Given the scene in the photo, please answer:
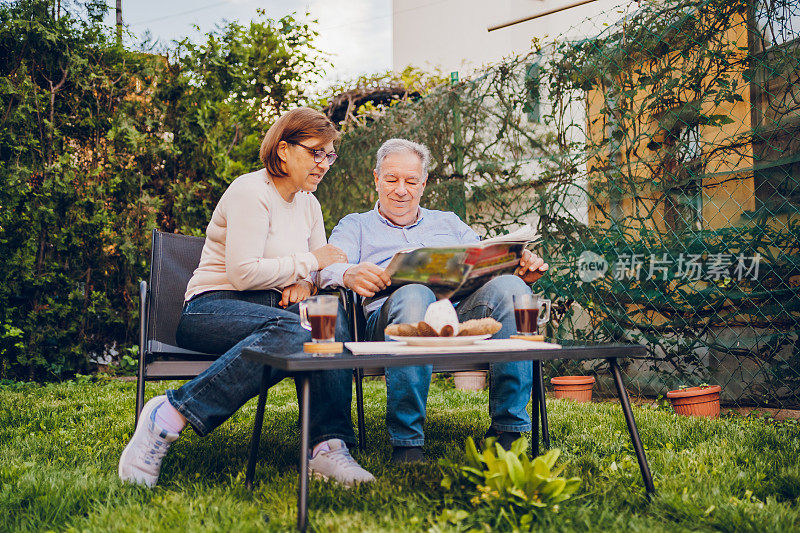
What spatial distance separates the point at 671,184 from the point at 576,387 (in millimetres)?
1207

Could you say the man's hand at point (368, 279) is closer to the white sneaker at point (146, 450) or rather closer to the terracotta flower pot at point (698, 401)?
the white sneaker at point (146, 450)

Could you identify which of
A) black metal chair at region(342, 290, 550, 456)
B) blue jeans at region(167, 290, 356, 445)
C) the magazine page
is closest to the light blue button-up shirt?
black metal chair at region(342, 290, 550, 456)

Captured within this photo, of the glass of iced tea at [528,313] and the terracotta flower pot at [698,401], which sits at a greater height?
the glass of iced tea at [528,313]

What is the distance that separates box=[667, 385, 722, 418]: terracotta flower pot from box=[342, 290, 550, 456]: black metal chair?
3.30 feet

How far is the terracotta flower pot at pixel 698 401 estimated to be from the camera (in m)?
3.00

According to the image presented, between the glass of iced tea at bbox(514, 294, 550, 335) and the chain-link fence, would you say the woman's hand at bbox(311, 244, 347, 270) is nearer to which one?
the glass of iced tea at bbox(514, 294, 550, 335)

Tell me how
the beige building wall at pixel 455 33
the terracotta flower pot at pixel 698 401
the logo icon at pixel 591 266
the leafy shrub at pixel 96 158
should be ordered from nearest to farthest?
the terracotta flower pot at pixel 698 401
the logo icon at pixel 591 266
the leafy shrub at pixel 96 158
the beige building wall at pixel 455 33

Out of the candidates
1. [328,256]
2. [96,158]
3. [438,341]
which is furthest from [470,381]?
[96,158]

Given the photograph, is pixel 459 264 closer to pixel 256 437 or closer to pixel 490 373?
pixel 490 373

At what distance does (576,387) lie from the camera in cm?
357

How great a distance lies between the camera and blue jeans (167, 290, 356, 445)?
5.78 ft

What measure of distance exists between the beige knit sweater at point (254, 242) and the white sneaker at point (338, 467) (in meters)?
0.59

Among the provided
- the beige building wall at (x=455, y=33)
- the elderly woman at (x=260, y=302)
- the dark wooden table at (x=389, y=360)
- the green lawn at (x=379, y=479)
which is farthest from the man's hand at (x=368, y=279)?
the beige building wall at (x=455, y=33)

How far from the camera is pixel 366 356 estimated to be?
4.38ft
